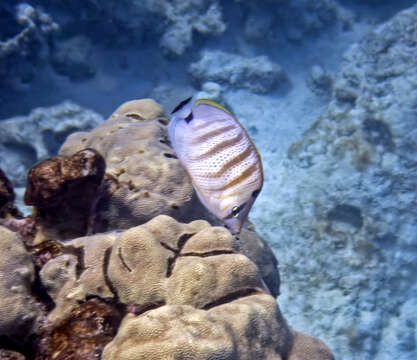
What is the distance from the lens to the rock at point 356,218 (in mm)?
4984

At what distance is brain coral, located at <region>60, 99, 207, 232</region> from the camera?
2.69 metres

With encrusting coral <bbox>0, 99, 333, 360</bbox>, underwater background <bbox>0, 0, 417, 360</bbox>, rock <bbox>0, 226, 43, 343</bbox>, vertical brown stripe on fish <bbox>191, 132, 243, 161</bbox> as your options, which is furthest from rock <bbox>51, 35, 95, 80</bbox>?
vertical brown stripe on fish <bbox>191, 132, 243, 161</bbox>

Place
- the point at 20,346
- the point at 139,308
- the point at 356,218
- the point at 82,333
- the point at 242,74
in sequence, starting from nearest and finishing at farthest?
the point at 82,333, the point at 20,346, the point at 139,308, the point at 356,218, the point at 242,74

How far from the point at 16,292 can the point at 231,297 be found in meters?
1.27

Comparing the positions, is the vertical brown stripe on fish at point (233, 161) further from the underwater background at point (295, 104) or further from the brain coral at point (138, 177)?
the underwater background at point (295, 104)

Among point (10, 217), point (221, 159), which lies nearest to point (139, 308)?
point (221, 159)

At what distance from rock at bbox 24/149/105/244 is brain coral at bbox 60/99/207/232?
228mm

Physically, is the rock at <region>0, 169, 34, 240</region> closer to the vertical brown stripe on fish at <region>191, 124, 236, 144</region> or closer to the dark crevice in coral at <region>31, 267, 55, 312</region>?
the dark crevice in coral at <region>31, 267, 55, 312</region>

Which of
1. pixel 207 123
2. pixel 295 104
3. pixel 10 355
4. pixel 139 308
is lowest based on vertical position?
pixel 10 355

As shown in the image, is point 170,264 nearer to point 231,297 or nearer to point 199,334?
point 231,297

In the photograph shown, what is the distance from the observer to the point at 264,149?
7535 millimetres

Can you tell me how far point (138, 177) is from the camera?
282cm

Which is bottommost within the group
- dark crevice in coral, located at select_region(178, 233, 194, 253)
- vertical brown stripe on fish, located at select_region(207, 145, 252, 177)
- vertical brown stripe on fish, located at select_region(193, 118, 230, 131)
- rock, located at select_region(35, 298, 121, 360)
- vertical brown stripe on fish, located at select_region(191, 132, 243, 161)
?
rock, located at select_region(35, 298, 121, 360)

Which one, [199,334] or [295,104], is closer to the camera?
[199,334]
